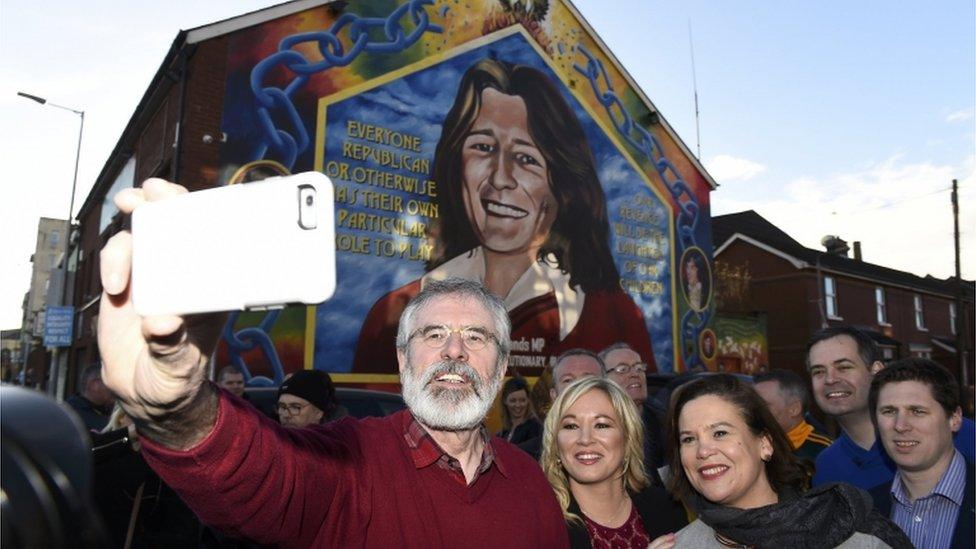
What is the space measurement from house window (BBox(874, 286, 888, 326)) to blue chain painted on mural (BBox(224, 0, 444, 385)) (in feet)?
87.0

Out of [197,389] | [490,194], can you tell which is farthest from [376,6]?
[197,389]

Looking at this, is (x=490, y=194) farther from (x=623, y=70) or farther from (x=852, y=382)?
(x=852, y=382)

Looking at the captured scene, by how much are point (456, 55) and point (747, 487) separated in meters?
11.6

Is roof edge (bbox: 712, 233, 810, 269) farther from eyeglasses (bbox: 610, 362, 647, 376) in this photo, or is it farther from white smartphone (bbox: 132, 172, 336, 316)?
white smartphone (bbox: 132, 172, 336, 316)

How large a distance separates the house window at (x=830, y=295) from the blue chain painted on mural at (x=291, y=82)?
73.2ft

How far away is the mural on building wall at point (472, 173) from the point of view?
34.6ft

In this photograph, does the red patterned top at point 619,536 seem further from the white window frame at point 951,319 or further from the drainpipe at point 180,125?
the white window frame at point 951,319

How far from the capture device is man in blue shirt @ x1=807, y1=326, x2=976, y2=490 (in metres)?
3.71

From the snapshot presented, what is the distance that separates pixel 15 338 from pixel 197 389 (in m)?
60.3

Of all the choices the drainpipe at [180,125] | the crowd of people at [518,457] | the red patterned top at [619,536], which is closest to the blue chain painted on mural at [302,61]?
the drainpipe at [180,125]

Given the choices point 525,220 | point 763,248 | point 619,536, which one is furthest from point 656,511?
point 763,248

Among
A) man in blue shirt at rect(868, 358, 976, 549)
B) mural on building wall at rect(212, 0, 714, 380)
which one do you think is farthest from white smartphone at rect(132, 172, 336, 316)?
mural on building wall at rect(212, 0, 714, 380)

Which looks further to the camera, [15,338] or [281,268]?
[15,338]

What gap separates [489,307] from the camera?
7.68ft
